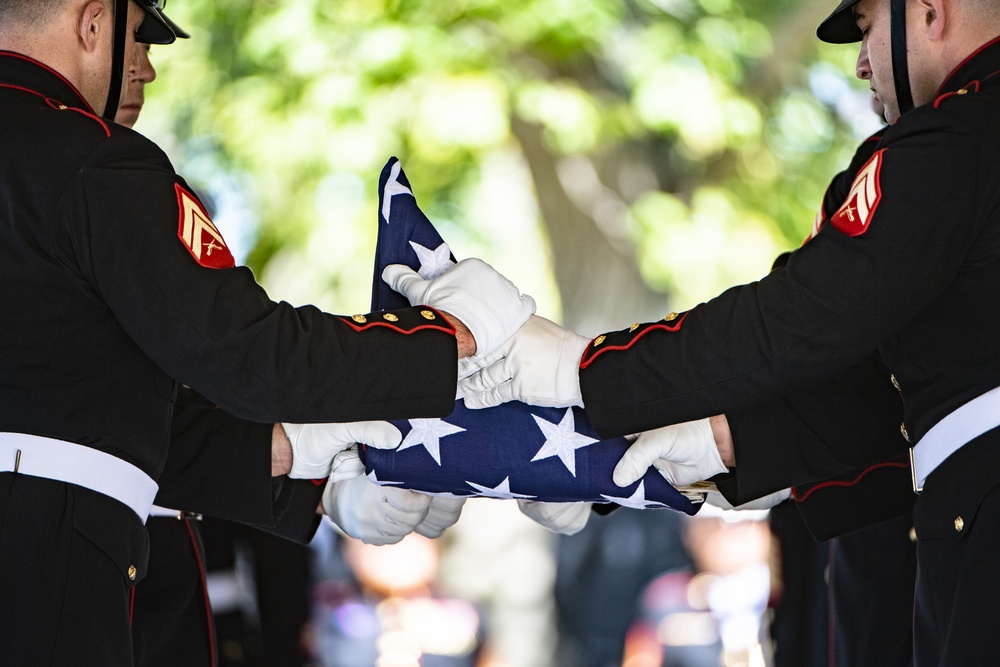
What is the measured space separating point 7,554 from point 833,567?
1927 mm

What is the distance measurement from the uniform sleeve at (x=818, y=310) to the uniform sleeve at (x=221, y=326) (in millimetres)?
334

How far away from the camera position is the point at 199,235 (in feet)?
5.62

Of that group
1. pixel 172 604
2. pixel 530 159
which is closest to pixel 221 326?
pixel 172 604

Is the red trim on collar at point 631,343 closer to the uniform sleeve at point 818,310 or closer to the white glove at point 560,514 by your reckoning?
the uniform sleeve at point 818,310

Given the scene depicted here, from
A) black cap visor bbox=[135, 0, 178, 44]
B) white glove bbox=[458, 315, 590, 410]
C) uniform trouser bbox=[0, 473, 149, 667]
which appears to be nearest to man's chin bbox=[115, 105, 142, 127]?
black cap visor bbox=[135, 0, 178, 44]

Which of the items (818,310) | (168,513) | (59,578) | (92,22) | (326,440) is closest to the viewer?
(59,578)

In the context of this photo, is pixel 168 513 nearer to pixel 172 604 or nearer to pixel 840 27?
pixel 172 604

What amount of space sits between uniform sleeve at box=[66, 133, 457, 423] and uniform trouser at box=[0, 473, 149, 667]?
0.25 m

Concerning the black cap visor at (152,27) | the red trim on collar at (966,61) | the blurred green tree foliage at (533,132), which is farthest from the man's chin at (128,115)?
the blurred green tree foliage at (533,132)

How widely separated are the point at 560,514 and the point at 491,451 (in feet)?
1.43

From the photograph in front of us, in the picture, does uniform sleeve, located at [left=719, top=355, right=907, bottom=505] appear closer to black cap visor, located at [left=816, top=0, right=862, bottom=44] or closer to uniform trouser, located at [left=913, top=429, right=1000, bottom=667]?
uniform trouser, located at [left=913, top=429, right=1000, bottom=667]

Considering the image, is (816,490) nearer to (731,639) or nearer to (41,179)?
(41,179)

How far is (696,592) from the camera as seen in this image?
14.0ft

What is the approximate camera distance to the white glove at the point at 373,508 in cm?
238
